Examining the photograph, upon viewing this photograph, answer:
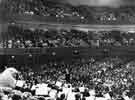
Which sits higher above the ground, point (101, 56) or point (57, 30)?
point (57, 30)

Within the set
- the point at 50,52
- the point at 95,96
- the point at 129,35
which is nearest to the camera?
the point at 95,96

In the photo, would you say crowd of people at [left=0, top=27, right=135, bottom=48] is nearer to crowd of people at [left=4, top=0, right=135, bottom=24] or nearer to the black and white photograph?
the black and white photograph

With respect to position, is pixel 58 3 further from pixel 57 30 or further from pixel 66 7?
pixel 57 30

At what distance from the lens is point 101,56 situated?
93.7 feet

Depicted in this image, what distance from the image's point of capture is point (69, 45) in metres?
28.8

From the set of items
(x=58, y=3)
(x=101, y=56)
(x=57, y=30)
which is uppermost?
(x=58, y=3)

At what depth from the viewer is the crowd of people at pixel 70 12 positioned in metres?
31.6

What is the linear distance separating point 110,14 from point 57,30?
27.4ft

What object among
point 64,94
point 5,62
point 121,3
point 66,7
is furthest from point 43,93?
point 121,3

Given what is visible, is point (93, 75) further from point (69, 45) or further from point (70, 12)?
point (70, 12)

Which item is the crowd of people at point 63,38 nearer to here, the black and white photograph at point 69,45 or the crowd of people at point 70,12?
the black and white photograph at point 69,45

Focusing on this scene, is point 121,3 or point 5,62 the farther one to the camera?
point 121,3

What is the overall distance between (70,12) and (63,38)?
5856 mm

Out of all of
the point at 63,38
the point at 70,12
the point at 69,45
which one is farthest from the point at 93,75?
the point at 70,12
